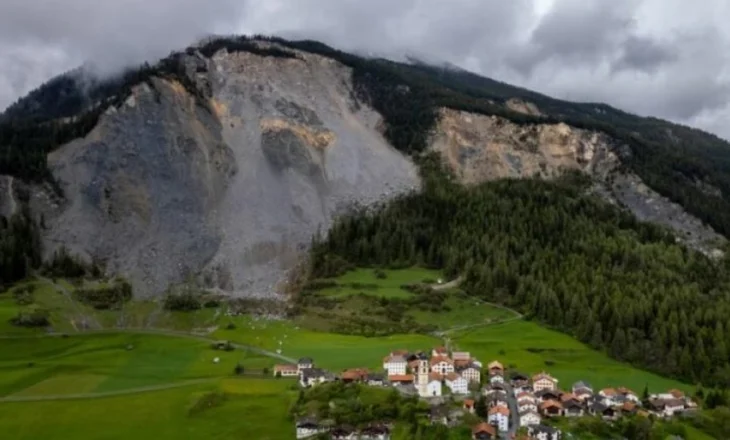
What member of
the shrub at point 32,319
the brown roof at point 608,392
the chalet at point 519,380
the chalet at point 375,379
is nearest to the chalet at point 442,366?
the chalet at point 375,379

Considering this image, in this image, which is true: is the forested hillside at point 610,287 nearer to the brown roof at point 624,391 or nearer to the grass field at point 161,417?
the brown roof at point 624,391

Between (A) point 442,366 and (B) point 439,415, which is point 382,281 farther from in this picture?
(B) point 439,415

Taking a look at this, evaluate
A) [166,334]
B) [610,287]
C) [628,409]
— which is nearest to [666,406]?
[628,409]

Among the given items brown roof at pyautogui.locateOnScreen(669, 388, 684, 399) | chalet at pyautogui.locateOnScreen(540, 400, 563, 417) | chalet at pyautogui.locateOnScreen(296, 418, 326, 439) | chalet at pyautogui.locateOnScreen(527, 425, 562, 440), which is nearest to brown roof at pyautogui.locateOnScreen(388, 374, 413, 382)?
chalet at pyautogui.locateOnScreen(540, 400, 563, 417)

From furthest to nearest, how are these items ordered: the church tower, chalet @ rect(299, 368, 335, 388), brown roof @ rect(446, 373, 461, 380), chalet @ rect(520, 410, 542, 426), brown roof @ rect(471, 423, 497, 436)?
chalet @ rect(299, 368, 335, 388) < brown roof @ rect(446, 373, 461, 380) < the church tower < chalet @ rect(520, 410, 542, 426) < brown roof @ rect(471, 423, 497, 436)

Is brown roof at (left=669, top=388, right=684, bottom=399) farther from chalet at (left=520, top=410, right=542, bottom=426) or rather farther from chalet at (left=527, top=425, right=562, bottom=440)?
chalet at (left=527, top=425, right=562, bottom=440)
